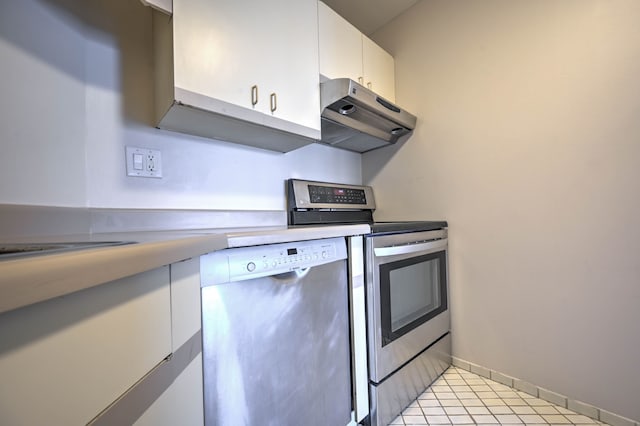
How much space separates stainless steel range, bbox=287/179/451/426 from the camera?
41.7 inches

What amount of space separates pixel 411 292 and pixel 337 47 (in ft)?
4.53

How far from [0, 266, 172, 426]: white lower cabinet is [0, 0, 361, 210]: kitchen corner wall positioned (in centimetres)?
58

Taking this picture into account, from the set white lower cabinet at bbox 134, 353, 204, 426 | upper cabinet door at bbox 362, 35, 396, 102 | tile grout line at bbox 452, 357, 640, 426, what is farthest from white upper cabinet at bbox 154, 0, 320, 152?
tile grout line at bbox 452, 357, 640, 426

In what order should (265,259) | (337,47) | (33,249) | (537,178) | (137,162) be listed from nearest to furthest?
(33,249)
(265,259)
(137,162)
(537,178)
(337,47)

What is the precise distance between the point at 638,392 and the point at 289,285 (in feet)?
4.80

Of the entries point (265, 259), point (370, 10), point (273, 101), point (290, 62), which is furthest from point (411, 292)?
point (370, 10)

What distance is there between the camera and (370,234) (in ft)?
3.63

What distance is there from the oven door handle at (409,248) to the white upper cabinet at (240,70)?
2.07ft

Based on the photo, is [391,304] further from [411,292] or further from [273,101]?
[273,101]

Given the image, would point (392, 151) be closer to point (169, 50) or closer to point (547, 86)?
point (547, 86)

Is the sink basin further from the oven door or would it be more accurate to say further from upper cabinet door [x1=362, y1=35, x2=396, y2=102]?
upper cabinet door [x1=362, y1=35, x2=396, y2=102]

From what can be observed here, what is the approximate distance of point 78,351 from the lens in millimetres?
325

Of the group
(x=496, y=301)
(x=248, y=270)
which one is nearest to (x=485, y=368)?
(x=496, y=301)

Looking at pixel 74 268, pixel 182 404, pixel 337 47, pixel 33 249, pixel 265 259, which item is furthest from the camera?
pixel 337 47
